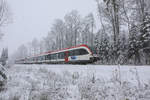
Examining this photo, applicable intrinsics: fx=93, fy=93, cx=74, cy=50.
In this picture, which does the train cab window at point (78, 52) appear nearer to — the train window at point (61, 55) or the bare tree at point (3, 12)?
the train window at point (61, 55)

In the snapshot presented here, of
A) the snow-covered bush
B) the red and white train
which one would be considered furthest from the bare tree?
the snow-covered bush

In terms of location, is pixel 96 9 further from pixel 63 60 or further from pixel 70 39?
pixel 70 39

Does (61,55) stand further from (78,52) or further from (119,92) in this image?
(119,92)

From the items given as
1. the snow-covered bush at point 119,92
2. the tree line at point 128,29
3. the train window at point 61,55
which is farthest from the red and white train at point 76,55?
the snow-covered bush at point 119,92

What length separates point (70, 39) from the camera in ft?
101

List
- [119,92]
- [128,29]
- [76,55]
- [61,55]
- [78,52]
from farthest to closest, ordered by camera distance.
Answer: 1. [128,29]
2. [61,55]
3. [76,55]
4. [78,52]
5. [119,92]

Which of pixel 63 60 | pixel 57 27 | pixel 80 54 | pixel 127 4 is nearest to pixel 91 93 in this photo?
pixel 80 54

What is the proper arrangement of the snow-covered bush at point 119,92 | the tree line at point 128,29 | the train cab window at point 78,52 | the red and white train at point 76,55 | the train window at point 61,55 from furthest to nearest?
the train window at point 61,55 < the tree line at point 128,29 < the train cab window at point 78,52 < the red and white train at point 76,55 < the snow-covered bush at point 119,92

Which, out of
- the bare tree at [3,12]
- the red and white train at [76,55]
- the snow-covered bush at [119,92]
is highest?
the bare tree at [3,12]

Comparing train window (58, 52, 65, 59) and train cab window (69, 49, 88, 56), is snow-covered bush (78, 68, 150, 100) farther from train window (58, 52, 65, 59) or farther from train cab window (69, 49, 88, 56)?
train window (58, 52, 65, 59)

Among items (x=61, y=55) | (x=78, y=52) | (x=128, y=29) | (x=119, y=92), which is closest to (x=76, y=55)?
(x=78, y=52)

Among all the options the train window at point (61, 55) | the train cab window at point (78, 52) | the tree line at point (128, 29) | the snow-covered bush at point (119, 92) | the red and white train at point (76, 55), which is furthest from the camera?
the train window at point (61, 55)

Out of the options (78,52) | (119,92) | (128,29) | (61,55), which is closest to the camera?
(119,92)

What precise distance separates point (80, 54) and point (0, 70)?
8.61 metres
